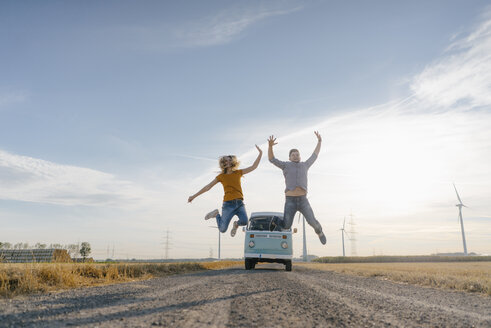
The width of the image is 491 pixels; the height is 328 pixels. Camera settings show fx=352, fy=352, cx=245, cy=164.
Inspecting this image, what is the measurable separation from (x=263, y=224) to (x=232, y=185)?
7921 millimetres

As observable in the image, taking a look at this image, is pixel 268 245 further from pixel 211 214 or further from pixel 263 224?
pixel 211 214

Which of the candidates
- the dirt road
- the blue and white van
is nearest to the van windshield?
the blue and white van

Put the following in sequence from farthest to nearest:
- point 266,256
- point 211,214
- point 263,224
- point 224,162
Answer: point 263,224, point 266,256, point 211,214, point 224,162

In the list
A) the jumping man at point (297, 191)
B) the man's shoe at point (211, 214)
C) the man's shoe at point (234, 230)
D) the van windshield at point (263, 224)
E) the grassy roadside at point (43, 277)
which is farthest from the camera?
the van windshield at point (263, 224)

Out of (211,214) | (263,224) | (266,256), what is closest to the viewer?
(211,214)

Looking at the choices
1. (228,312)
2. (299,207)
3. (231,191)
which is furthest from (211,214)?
(228,312)

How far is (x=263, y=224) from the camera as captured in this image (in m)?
16.5

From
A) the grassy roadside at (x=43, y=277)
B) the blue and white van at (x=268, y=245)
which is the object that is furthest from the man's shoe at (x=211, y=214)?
the blue and white van at (x=268, y=245)

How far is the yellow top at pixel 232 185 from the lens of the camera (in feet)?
29.4

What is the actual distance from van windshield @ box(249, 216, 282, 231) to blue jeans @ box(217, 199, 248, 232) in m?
7.54

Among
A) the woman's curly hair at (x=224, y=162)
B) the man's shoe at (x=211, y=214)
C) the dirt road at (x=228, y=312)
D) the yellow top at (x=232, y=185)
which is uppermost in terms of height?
the woman's curly hair at (x=224, y=162)

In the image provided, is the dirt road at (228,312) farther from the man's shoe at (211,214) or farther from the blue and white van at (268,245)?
the blue and white van at (268,245)

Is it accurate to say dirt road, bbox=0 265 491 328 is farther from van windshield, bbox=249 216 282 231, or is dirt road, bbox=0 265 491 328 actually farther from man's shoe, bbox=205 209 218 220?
van windshield, bbox=249 216 282 231

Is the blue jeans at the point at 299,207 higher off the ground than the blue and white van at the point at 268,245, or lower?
higher
